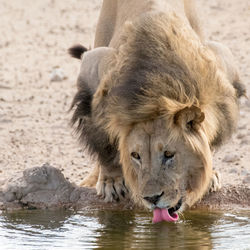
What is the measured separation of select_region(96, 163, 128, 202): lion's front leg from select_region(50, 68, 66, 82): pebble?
332cm

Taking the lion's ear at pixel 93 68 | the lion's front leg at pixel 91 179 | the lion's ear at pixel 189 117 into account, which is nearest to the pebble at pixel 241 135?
the lion's front leg at pixel 91 179

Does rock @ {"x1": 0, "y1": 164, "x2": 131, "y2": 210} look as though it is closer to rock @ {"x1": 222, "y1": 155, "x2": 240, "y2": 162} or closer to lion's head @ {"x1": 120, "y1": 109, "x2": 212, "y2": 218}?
lion's head @ {"x1": 120, "y1": 109, "x2": 212, "y2": 218}

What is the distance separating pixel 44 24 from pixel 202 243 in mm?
6454

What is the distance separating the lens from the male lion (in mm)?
5363

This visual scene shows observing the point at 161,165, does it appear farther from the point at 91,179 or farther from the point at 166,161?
the point at 91,179

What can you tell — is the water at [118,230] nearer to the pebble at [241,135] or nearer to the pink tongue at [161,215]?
the pink tongue at [161,215]

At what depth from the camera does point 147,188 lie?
17.4 ft

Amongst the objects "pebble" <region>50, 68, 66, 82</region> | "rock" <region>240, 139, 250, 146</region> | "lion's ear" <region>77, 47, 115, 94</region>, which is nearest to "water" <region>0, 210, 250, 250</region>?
"lion's ear" <region>77, 47, 115, 94</region>

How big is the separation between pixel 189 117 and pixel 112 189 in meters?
1.16

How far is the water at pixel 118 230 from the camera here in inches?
214

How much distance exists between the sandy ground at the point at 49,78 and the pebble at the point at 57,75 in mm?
33

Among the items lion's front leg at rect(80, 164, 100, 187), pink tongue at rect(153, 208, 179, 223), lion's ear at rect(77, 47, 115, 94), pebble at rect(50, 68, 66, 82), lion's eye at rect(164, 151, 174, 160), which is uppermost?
pebble at rect(50, 68, 66, 82)

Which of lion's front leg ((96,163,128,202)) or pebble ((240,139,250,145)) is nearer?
lion's front leg ((96,163,128,202))

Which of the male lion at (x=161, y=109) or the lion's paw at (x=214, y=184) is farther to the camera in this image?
the lion's paw at (x=214, y=184)
